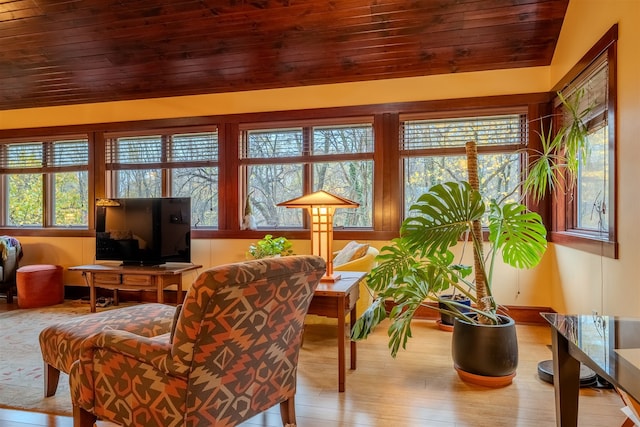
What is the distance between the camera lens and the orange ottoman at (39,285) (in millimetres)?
4469

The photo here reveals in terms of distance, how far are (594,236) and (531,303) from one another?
118 cm

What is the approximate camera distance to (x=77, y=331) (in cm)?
214

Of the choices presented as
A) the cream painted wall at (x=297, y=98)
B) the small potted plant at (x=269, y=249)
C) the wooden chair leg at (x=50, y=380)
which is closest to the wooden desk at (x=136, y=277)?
the small potted plant at (x=269, y=249)

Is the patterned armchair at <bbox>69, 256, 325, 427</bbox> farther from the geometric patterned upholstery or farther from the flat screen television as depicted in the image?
the flat screen television

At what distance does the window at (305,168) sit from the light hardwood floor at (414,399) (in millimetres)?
1788

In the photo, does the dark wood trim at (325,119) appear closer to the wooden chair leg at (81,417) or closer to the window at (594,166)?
the window at (594,166)

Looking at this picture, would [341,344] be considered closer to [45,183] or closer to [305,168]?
[305,168]

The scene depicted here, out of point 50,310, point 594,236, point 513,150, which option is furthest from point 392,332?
point 50,310

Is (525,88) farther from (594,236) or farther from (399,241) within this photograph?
(399,241)

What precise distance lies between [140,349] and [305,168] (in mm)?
3123

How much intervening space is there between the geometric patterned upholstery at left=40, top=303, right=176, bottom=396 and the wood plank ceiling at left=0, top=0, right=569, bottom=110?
271 centimetres

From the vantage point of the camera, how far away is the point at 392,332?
2.38 metres

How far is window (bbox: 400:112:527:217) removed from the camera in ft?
12.8

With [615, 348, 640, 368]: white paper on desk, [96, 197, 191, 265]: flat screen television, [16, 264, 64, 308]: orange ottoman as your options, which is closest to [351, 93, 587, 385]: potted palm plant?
[615, 348, 640, 368]: white paper on desk
